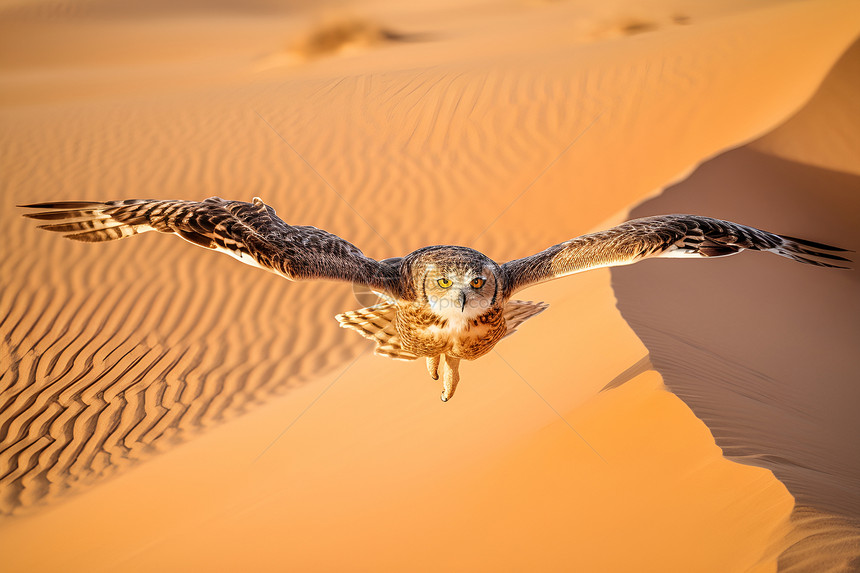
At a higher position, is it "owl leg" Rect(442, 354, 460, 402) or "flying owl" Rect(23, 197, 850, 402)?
"flying owl" Rect(23, 197, 850, 402)

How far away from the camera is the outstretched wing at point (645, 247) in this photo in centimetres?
416

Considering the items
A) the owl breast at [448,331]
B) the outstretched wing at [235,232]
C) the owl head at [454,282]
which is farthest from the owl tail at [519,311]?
the outstretched wing at [235,232]

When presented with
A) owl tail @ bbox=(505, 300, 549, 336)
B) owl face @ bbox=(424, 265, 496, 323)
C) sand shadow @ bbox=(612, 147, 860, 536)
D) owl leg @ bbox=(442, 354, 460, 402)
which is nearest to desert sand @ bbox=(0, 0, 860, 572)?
sand shadow @ bbox=(612, 147, 860, 536)

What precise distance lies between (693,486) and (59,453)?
6423 millimetres

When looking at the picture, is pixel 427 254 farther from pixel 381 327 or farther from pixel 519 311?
pixel 519 311

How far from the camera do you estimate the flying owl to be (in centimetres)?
394

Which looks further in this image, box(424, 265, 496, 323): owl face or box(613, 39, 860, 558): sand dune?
box(613, 39, 860, 558): sand dune

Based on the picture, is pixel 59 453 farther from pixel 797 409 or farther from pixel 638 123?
pixel 638 123

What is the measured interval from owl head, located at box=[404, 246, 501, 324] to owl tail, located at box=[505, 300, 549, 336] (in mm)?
1024

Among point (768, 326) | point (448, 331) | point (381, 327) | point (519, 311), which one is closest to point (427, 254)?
point (448, 331)

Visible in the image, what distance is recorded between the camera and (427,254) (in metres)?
3.95

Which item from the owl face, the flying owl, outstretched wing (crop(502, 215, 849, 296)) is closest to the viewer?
the owl face

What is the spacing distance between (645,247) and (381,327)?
6.93 ft

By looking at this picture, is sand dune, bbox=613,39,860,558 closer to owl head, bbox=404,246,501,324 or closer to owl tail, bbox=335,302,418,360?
owl head, bbox=404,246,501,324
